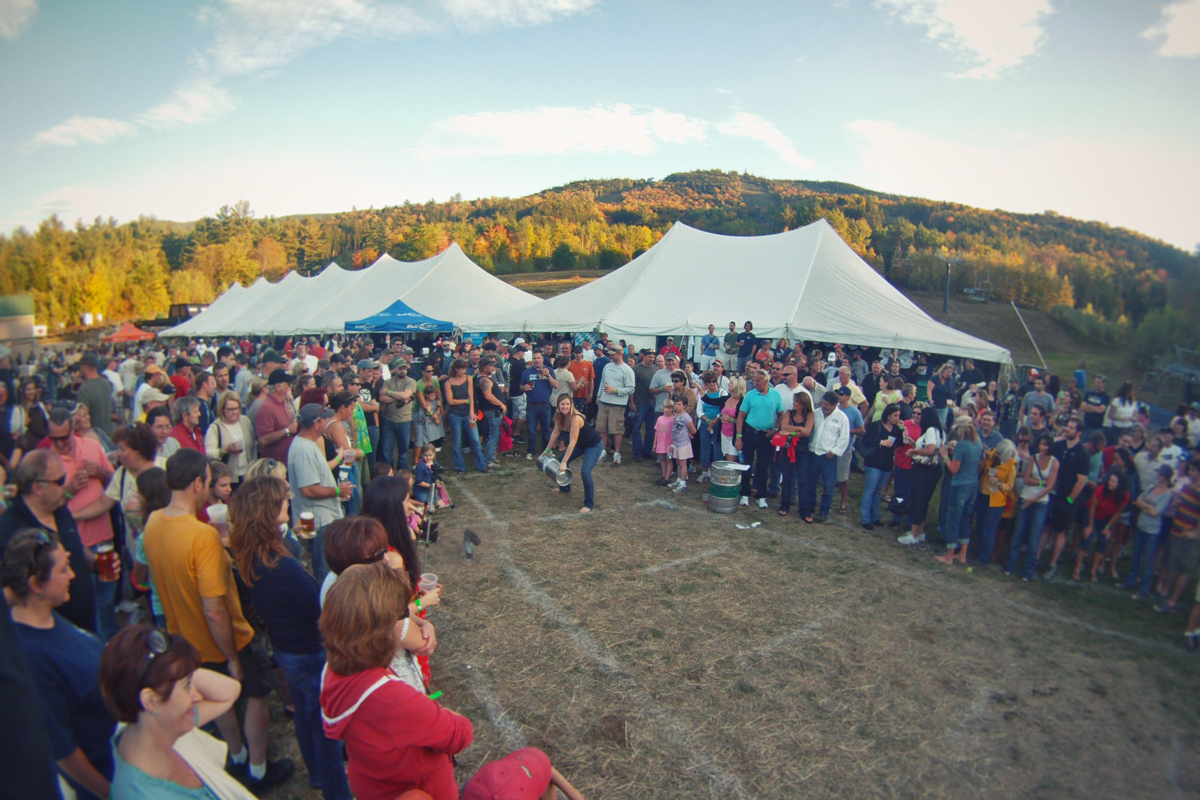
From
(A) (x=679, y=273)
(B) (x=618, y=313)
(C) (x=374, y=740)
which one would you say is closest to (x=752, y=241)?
(A) (x=679, y=273)

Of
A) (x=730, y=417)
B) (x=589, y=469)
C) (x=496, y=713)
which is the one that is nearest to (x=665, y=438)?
(x=730, y=417)

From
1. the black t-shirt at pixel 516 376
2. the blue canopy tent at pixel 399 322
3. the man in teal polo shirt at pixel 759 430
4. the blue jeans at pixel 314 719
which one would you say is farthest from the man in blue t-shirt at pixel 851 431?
the blue canopy tent at pixel 399 322

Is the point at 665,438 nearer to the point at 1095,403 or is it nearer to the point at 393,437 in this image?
the point at 393,437

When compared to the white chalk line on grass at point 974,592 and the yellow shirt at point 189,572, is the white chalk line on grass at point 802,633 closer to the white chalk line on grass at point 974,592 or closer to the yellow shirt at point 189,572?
the white chalk line on grass at point 974,592

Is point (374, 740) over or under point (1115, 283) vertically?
under

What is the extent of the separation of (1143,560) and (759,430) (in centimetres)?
410

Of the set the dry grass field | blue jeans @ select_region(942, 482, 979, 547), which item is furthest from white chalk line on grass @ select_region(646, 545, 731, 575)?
blue jeans @ select_region(942, 482, 979, 547)

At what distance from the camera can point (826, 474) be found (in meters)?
7.01

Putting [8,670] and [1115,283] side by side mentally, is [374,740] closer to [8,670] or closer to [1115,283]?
[8,670]

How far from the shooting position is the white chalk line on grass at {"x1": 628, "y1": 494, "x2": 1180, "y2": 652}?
4694 millimetres

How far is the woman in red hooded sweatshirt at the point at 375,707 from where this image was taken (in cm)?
175

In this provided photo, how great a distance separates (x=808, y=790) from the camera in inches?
120

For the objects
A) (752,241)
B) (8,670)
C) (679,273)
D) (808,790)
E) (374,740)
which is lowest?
(808,790)

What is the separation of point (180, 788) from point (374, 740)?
1.77 feet
